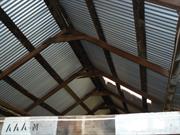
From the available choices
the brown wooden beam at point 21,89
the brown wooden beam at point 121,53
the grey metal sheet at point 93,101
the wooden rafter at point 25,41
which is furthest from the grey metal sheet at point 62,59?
the grey metal sheet at point 93,101

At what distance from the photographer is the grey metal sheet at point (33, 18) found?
610cm

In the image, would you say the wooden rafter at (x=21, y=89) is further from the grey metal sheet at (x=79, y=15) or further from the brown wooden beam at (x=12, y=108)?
the grey metal sheet at (x=79, y=15)

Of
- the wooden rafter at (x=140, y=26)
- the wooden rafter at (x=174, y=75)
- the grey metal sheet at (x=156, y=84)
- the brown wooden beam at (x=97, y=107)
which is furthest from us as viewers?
the brown wooden beam at (x=97, y=107)

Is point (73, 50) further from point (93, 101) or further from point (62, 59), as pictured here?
point (93, 101)

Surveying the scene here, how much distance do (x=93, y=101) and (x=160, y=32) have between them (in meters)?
10.5

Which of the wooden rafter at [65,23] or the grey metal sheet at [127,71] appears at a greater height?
the wooden rafter at [65,23]

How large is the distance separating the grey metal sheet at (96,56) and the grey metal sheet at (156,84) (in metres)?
1.65

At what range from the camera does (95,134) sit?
214cm

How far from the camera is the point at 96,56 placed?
9.32m

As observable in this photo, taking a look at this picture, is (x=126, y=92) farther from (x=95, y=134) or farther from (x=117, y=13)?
(x=95, y=134)

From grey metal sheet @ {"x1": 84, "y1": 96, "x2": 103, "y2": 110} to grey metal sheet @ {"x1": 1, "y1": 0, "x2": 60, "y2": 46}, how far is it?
7.44m

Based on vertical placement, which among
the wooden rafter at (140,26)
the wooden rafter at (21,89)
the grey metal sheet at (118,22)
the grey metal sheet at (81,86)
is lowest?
the wooden rafter at (140,26)

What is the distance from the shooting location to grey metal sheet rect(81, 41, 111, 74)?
28.1ft

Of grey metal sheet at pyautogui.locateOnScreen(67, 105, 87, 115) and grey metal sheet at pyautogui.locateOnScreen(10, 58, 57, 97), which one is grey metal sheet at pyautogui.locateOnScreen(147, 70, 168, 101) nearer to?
grey metal sheet at pyautogui.locateOnScreen(10, 58, 57, 97)
